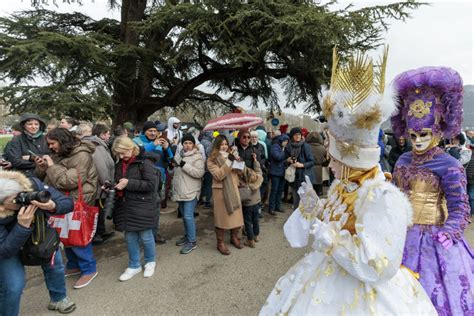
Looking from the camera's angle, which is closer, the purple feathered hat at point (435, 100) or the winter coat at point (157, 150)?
the purple feathered hat at point (435, 100)

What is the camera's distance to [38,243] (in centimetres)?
236

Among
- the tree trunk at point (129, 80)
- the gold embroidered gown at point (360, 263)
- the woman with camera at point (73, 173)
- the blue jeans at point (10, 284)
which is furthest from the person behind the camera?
the tree trunk at point (129, 80)

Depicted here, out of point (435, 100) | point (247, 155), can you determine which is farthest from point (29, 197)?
point (435, 100)

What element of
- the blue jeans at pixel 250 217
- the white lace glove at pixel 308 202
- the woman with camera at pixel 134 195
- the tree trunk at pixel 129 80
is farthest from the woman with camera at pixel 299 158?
the tree trunk at pixel 129 80

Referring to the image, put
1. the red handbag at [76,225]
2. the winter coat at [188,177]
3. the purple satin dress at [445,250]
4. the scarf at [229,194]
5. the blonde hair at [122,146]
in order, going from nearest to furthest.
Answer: the purple satin dress at [445,250] < the red handbag at [76,225] < the blonde hair at [122,146] < the scarf at [229,194] < the winter coat at [188,177]

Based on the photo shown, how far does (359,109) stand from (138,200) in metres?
2.77

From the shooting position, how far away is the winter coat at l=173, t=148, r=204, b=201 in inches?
168

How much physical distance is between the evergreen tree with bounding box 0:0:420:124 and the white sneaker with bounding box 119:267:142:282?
496cm

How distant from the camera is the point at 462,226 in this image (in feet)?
7.36

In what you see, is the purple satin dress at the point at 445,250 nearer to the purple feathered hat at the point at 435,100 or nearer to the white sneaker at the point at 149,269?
the purple feathered hat at the point at 435,100

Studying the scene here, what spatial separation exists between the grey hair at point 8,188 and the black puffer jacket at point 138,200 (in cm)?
119

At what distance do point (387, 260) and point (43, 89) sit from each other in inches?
316

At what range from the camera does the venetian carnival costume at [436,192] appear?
212 centimetres

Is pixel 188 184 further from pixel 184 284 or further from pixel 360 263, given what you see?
pixel 360 263
